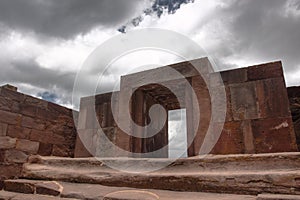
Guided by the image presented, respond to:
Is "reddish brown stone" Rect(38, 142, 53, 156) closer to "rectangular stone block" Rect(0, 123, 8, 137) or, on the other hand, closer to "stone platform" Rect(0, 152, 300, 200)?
"rectangular stone block" Rect(0, 123, 8, 137)

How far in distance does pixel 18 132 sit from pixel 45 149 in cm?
66

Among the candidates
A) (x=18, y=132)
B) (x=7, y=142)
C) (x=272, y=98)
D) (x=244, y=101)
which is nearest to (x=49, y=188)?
(x=7, y=142)

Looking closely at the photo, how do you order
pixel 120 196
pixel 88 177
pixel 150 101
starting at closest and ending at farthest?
pixel 120 196
pixel 88 177
pixel 150 101

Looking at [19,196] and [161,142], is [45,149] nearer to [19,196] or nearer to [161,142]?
[19,196]

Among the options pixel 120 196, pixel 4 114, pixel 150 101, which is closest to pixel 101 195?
pixel 120 196

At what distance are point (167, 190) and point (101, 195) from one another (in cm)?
68

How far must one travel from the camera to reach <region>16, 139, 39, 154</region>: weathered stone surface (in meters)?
3.89

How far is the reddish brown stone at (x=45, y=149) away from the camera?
4.29 metres

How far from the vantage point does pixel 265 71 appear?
3.89 m

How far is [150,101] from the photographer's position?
5.32m

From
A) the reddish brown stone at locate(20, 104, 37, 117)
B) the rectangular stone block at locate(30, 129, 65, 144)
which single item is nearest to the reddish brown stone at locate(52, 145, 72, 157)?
the rectangular stone block at locate(30, 129, 65, 144)

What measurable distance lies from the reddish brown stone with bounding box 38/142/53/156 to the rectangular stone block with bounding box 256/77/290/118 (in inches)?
150

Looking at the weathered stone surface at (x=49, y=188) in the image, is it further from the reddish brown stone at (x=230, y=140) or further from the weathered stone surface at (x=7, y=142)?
the reddish brown stone at (x=230, y=140)

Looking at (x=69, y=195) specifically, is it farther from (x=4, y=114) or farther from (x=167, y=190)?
(x=4, y=114)
